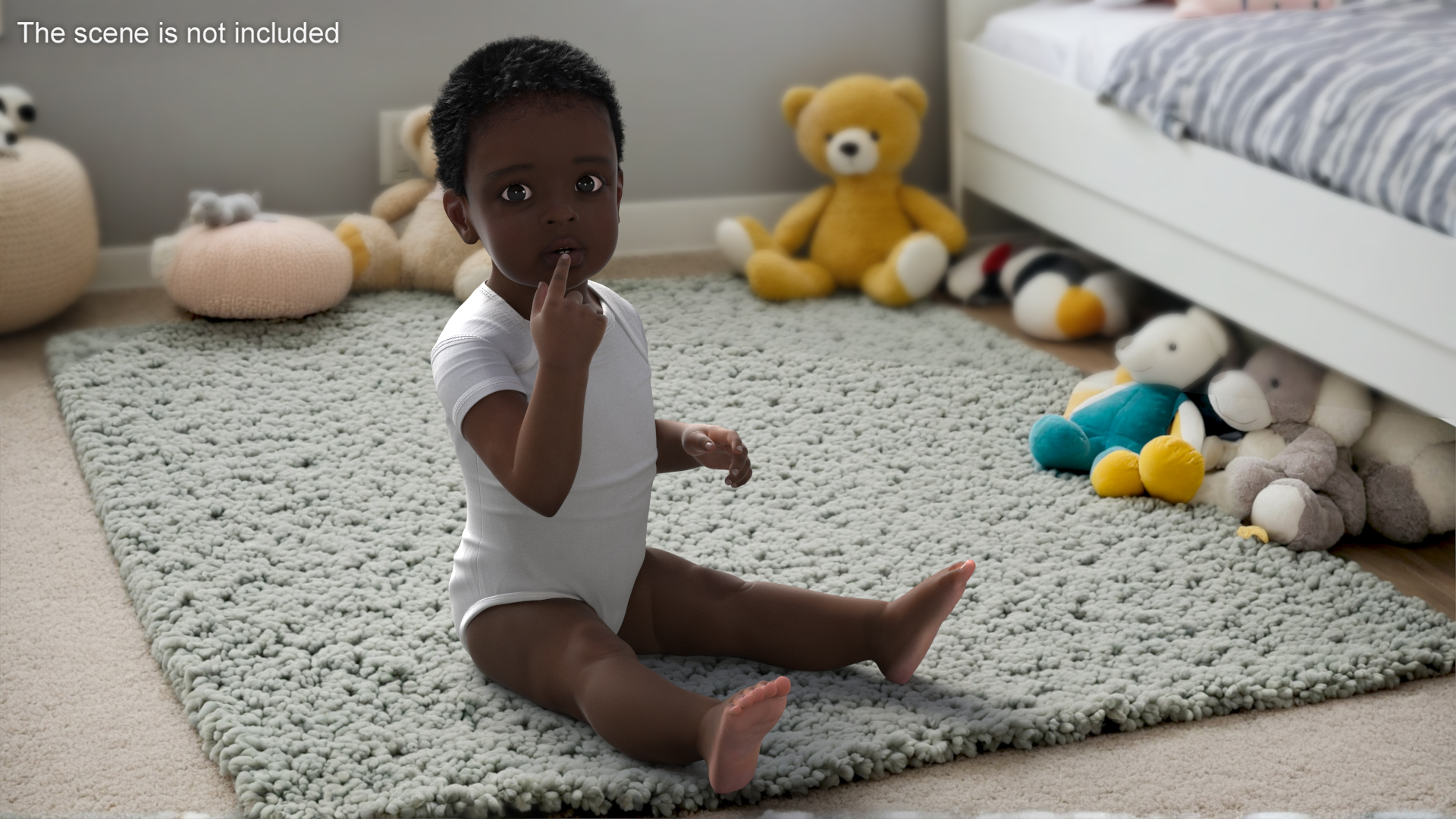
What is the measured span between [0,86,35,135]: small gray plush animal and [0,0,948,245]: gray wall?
0.11 m

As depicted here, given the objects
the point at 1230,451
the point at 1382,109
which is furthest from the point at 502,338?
the point at 1382,109

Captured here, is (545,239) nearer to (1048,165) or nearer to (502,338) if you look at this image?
(502,338)

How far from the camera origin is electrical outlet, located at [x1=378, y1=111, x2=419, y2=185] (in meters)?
2.35

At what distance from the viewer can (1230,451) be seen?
5.10 feet

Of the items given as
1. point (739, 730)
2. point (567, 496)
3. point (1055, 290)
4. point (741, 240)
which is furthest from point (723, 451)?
point (741, 240)

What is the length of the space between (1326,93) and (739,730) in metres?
1.16

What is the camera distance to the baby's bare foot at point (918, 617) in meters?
1.11

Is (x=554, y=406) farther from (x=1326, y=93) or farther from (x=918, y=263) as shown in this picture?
(x=918, y=263)

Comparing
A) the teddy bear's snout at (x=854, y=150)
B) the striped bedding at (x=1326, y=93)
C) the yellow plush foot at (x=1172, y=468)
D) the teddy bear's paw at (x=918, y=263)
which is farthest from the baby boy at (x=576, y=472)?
the teddy bear's snout at (x=854, y=150)

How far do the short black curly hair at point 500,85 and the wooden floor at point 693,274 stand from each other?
0.95 m

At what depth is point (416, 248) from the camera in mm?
2215

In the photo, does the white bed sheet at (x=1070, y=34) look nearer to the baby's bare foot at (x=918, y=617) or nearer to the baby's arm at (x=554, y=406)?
the baby's bare foot at (x=918, y=617)

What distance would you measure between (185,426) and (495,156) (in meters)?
0.89

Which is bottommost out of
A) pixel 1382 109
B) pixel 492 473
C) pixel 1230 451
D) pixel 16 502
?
pixel 16 502
